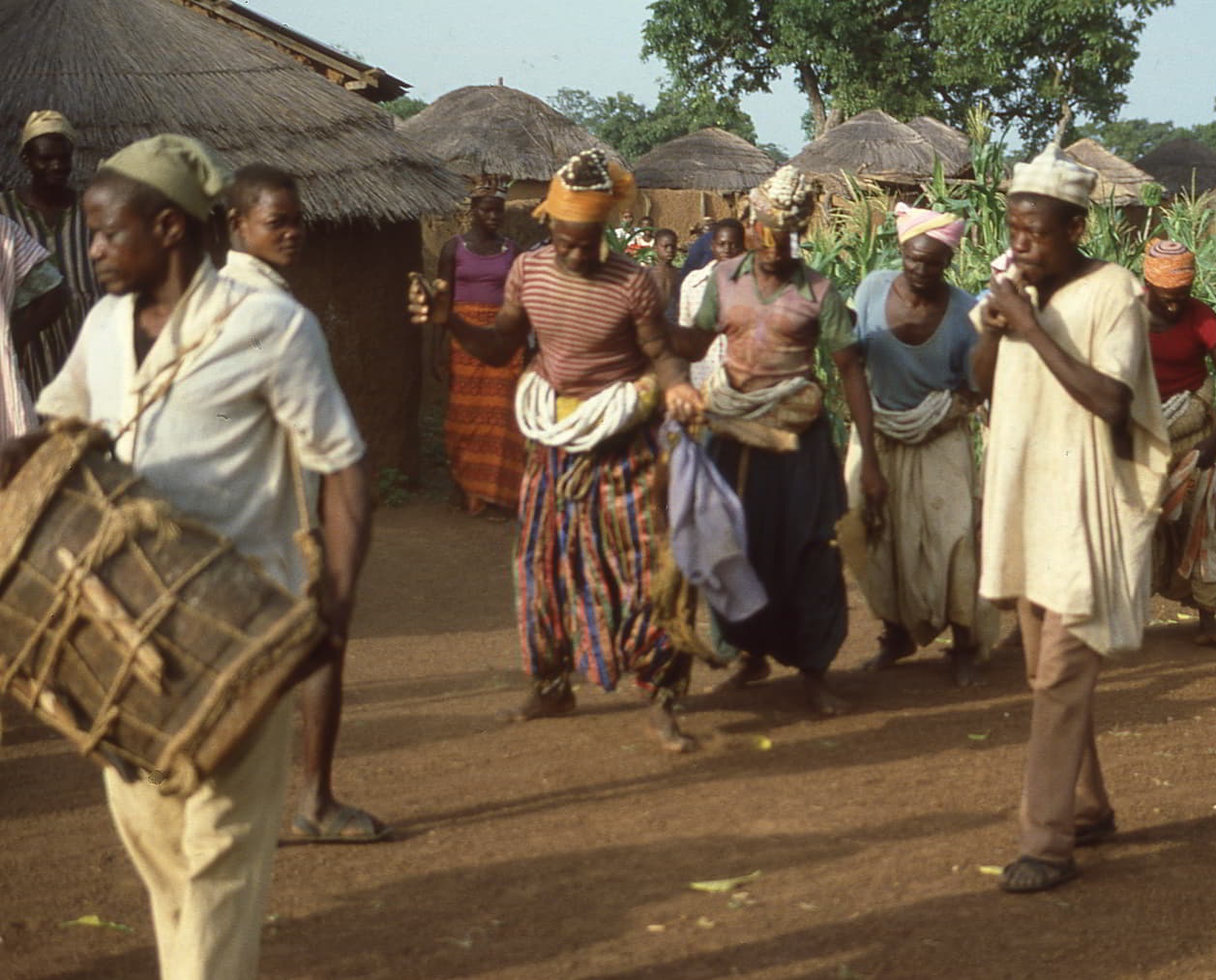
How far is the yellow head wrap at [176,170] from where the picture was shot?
117 inches

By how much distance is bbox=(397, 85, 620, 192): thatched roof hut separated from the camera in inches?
860

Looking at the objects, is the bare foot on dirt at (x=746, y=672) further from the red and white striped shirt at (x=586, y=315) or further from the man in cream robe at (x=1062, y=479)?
Answer: the man in cream robe at (x=1062, y=479)

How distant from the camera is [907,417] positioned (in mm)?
6840

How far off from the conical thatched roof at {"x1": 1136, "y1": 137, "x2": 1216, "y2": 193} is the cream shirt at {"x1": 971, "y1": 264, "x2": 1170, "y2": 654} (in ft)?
92.2

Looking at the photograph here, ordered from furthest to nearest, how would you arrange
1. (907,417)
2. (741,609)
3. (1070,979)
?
1. (907,417)
2. (741,609)
3. (1070,979)

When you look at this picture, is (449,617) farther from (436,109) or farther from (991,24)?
(991,24)

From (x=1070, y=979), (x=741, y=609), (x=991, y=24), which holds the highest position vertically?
(x=991, y=24)

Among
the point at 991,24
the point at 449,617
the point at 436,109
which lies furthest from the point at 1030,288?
the point at 991,24

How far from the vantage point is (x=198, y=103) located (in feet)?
36.0

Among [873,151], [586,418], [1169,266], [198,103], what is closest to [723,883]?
[586,418]

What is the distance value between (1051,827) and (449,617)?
4.55 metres

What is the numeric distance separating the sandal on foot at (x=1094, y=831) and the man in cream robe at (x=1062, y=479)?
1.09 ft

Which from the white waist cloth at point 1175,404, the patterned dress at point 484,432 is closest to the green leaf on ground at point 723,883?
the white waist cloth at point 1175,404

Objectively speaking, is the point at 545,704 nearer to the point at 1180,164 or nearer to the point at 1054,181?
the point at 1054,181
